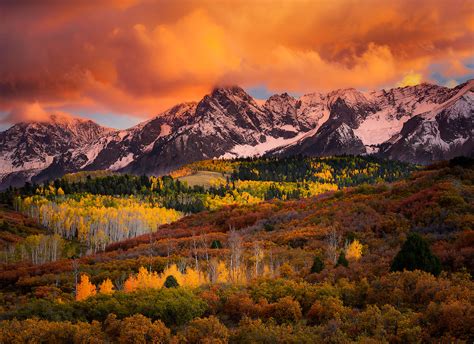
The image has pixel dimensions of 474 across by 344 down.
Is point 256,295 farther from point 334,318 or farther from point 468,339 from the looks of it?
point 468,339

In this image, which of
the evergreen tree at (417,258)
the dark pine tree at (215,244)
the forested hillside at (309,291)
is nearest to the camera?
the forested hillside at (309,291)

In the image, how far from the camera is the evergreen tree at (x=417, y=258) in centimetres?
3575

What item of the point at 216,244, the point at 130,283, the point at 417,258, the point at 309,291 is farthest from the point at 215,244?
the point at 417,258

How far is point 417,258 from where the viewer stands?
118 feet

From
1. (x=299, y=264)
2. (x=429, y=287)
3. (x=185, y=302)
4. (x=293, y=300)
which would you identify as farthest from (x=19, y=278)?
(x=429, y=287)

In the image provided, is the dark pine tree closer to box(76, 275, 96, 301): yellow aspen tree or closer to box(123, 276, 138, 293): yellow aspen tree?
box(123, 276, 138, 293): yellow aspen tree

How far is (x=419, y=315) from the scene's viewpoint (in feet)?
82.4

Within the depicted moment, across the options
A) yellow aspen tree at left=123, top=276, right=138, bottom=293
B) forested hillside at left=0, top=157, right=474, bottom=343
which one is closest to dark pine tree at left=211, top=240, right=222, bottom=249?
forested hillside at left=0, top=157, right=474, bottom=343

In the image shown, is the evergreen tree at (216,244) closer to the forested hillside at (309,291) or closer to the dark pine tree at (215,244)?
the dark pine tree at (215,244)

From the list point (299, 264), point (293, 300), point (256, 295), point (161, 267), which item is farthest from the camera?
point (161, 267)

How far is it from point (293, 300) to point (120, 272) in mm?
44574

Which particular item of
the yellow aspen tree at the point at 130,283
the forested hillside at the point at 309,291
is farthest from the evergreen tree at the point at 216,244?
the yellow aspen tree at the point at 130,283

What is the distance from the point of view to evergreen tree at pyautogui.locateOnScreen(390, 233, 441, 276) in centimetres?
3575

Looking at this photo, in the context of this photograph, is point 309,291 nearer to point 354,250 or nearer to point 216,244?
point 354,250
